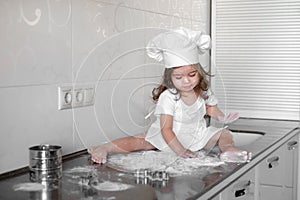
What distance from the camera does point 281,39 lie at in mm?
2463

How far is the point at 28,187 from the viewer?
47.5 inches

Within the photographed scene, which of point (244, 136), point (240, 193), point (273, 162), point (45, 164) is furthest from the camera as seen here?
point (244, 136)

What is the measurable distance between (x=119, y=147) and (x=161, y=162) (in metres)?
0.21

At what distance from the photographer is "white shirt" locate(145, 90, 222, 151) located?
5.41 feet

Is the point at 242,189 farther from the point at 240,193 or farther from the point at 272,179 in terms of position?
the point at 272,179

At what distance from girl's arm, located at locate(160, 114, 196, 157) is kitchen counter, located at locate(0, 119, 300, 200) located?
157 millimetres

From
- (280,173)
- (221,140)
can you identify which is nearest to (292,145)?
(280,173)

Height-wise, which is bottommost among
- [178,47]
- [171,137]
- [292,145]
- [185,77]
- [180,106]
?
[292,145]

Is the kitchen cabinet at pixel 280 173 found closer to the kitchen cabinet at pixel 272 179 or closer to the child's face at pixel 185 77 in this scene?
the kitchen cabinet at pixel 272 179

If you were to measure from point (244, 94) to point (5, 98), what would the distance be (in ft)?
5.16

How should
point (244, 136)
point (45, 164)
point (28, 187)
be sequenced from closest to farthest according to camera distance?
point (28, 187) < point (45, 164) < point (244, 136)

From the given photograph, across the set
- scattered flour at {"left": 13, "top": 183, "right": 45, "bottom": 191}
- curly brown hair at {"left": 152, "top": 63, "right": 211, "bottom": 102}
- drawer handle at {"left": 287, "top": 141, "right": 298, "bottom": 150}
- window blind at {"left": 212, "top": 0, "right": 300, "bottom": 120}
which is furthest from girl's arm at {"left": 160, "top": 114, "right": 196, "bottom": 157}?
window blind at {"left": 212, "top": 0, "right": 300, "bottom": 120}

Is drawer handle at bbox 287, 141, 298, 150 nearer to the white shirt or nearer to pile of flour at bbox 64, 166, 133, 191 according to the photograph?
the white shirt

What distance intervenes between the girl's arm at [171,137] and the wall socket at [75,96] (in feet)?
0.90
